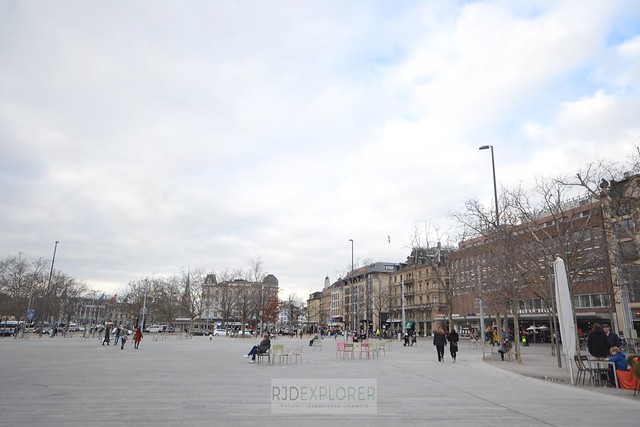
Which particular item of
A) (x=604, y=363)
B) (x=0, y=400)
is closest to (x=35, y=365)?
(x=0, y=400)

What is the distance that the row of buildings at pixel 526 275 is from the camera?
27906 mm

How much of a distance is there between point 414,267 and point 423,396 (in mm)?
85533

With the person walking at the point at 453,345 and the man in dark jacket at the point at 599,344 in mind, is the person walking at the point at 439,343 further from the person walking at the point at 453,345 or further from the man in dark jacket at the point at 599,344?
the man in dark jacket at the point at 599,344

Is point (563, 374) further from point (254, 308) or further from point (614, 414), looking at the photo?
point (254, 308)

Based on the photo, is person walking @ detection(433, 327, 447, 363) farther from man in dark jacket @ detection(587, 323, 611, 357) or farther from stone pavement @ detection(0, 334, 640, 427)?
man in dark jacket @ detection(587, 323, 611, 357)

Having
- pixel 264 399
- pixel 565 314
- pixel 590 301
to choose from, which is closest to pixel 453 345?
pixel 565 314

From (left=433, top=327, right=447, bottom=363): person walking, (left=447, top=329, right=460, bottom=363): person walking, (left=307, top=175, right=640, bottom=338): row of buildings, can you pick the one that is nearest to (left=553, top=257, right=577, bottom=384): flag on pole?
(left=307, top=175, right=640, bottom=338): row of buildings

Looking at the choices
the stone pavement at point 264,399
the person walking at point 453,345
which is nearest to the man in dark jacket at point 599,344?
the stone pavement at point 264,399

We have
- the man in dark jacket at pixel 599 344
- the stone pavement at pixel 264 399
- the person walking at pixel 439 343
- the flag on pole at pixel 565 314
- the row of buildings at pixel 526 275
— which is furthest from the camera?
the row of buildings at pixel 526 275

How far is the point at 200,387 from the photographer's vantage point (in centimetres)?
1235

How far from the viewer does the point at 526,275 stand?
1268 inches

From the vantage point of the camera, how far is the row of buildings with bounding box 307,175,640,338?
27906mm

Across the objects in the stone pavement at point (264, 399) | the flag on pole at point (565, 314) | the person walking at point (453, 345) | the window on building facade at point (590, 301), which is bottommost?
the stone pavement at point (264, 399)

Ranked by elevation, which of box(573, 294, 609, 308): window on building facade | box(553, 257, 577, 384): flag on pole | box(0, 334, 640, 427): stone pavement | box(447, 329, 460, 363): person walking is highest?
box(573, 294, 609, 308): window on building facade
